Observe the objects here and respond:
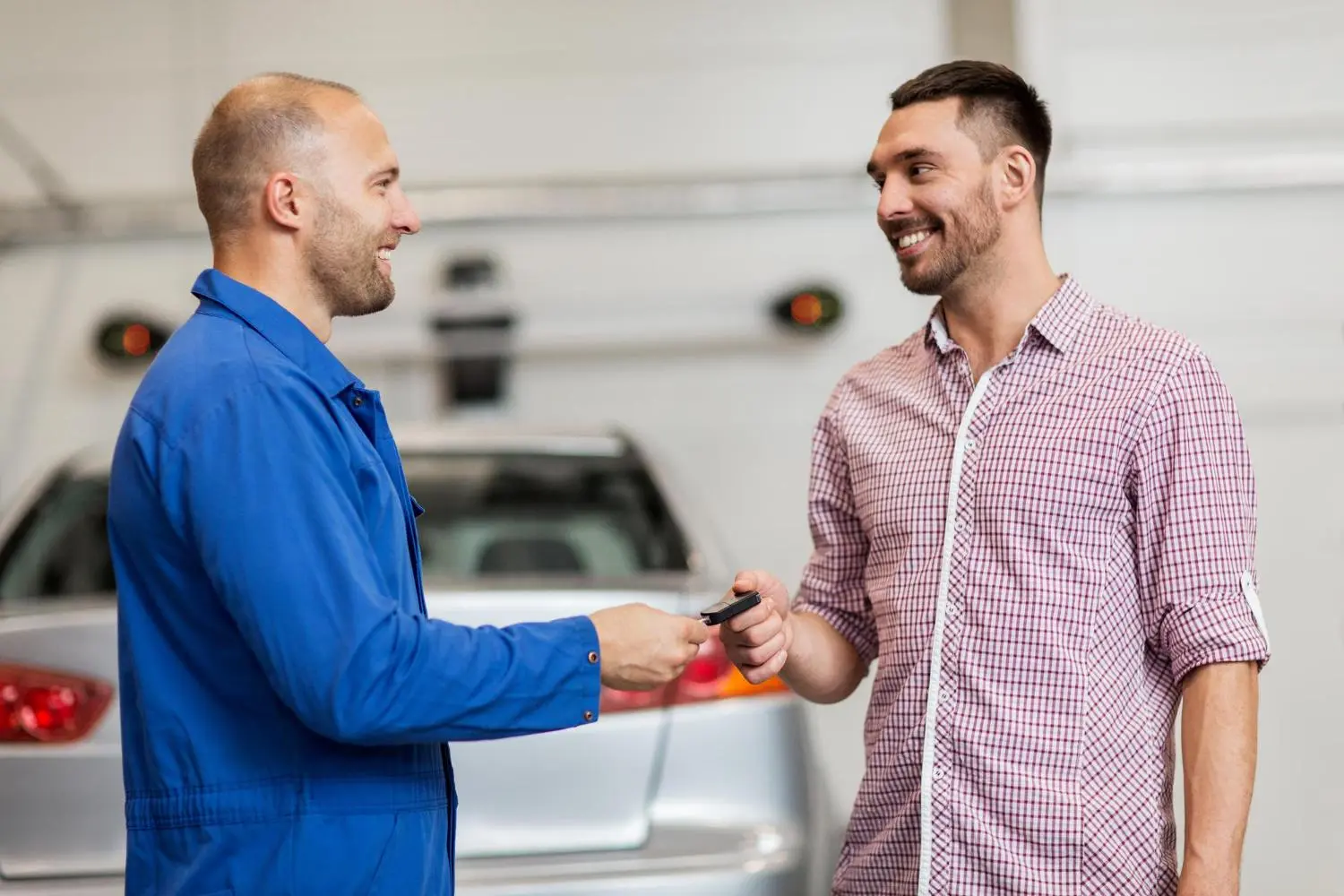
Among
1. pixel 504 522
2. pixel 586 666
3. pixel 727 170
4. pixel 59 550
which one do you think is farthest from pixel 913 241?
pixel 727 170

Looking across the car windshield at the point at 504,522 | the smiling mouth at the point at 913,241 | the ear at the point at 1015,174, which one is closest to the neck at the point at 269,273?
the smiling mouth at the point at 913,241

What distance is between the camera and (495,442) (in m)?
3.35

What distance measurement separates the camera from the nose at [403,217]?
1.83 meters

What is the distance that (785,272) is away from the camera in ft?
19.4

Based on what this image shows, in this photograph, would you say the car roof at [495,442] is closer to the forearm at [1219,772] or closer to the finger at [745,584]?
the finger at [745,584]

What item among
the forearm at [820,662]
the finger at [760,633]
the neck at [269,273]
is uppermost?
the neck at [269,273]

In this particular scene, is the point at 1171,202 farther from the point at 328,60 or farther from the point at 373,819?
the point at 373,819

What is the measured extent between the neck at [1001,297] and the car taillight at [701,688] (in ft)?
2.45

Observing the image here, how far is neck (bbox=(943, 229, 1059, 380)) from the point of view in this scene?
209 cm

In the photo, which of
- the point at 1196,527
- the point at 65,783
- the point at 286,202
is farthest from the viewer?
the point at 65,783

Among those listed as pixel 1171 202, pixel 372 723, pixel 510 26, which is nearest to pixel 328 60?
pixel 510 26

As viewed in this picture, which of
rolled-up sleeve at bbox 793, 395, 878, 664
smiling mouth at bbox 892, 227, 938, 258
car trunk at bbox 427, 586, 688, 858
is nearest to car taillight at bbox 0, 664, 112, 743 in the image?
car trunk at bbox 427, 586, 688, 858

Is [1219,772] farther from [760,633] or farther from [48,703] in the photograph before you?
[48,703]

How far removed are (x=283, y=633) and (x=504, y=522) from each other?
2.10 m
